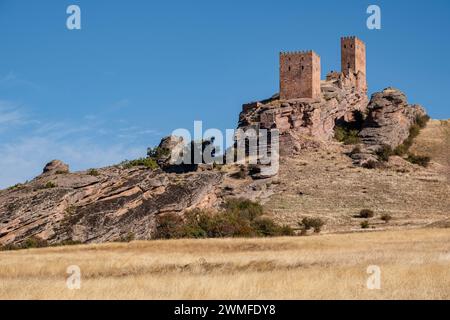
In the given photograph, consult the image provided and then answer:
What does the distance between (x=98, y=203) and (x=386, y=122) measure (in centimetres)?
3338

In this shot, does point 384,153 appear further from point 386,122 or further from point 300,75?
point 300,75

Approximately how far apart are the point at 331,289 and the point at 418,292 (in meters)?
2.12

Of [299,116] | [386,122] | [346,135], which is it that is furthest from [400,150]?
[299,116]

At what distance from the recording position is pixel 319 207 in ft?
192

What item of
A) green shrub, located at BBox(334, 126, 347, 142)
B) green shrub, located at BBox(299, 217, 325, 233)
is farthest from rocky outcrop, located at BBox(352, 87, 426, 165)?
green shrub, located at BBox(299, 217, 325, 233)

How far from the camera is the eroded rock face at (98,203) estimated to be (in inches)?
2053

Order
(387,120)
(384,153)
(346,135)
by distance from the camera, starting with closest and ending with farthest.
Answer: (384,153) → (387,120) → (346,135)

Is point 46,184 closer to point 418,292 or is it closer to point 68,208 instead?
point 68,208

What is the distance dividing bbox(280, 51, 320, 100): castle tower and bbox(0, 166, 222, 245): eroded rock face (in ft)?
47.6

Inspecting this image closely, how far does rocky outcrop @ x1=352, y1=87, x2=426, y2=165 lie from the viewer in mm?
73938

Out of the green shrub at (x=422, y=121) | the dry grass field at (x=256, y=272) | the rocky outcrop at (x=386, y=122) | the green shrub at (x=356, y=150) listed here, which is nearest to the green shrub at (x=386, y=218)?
the dry grass field at (x=256, y=272)

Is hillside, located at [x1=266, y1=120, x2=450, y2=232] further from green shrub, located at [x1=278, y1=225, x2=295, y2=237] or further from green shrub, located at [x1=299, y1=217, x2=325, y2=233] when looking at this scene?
green shrub, located at [x1=278, y1=225, x2=295, y2=237]

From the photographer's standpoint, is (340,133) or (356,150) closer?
(356,150)

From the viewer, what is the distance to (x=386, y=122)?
77.2 metres
